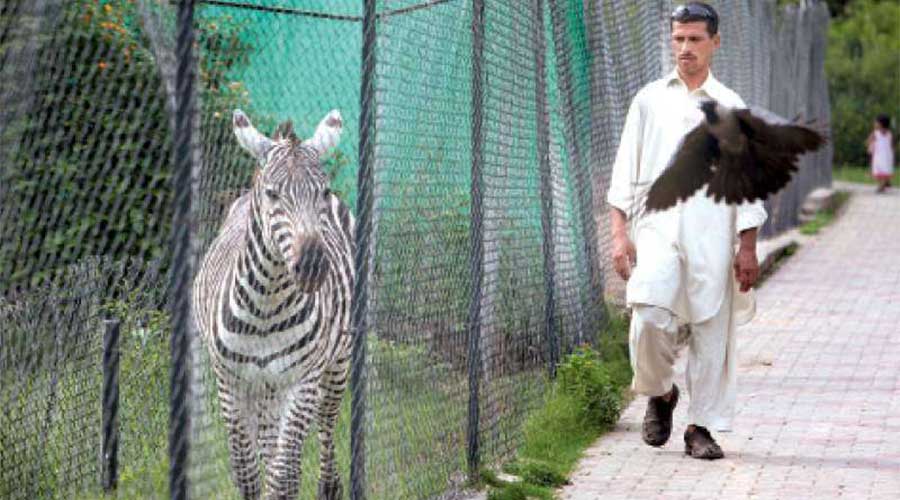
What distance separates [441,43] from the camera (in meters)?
8.27

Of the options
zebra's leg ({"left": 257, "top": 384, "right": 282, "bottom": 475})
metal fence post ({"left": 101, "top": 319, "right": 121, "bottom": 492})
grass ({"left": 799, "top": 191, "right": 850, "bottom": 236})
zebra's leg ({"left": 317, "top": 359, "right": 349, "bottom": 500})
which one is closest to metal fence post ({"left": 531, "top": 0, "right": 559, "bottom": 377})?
zebra's leg ({"left": 317, "top": 359, "right": 349, "bottom": 500})

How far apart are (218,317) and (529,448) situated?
6.95ft

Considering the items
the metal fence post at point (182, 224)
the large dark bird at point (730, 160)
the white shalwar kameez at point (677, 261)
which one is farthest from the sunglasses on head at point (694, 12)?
the metal fence post at point (182, 224)

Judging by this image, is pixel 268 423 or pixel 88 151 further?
pixel 268 423

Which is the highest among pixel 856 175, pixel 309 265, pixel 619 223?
pixel 856 175

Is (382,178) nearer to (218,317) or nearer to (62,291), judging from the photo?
(218,317)

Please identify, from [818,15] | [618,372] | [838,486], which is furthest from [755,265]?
[818,15]

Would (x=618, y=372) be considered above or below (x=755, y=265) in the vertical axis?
below

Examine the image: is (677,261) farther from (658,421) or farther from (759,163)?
(759,163)

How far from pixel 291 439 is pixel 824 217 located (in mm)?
19375

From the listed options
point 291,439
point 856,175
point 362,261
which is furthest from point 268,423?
point 856,175

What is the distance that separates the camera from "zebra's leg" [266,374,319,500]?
7.67 metres

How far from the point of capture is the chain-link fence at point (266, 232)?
217 inches

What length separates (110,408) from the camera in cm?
711
